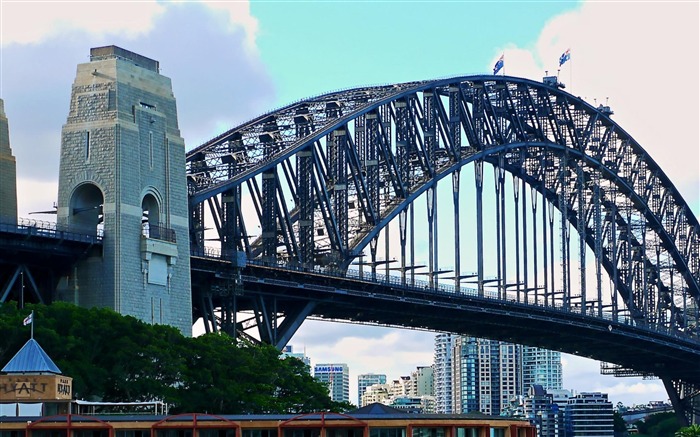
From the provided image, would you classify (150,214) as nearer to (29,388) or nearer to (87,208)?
(87,208)

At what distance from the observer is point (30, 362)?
9069 centimetres

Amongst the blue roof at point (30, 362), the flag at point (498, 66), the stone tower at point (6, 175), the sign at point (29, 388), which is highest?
the flag at point (498, 66)

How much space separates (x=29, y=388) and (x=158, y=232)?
30.9m

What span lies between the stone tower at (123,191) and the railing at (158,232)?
66 millimetres

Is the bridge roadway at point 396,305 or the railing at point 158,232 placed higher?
the railing at point 158,232

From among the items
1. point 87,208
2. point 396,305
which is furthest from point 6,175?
point 396,305

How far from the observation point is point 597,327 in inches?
7638

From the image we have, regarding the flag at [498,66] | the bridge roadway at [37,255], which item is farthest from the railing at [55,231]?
the flag at [498,66]

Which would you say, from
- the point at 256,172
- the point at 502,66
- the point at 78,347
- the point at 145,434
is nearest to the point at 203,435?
the point at 145,434

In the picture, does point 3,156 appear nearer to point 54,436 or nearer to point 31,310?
point 31,310

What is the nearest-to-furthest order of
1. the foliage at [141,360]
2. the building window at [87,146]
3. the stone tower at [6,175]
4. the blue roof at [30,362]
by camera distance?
the blue roof at [30,362] < the foliage at [141,360] < the building window at [87,146] < the stone tower at [6,175]

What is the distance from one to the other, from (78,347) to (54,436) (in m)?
24.1

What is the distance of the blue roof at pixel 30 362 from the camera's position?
90.3 m

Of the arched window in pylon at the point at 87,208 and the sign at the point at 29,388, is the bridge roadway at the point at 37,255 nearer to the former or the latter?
the arched window in pylon at the point at 87,208
